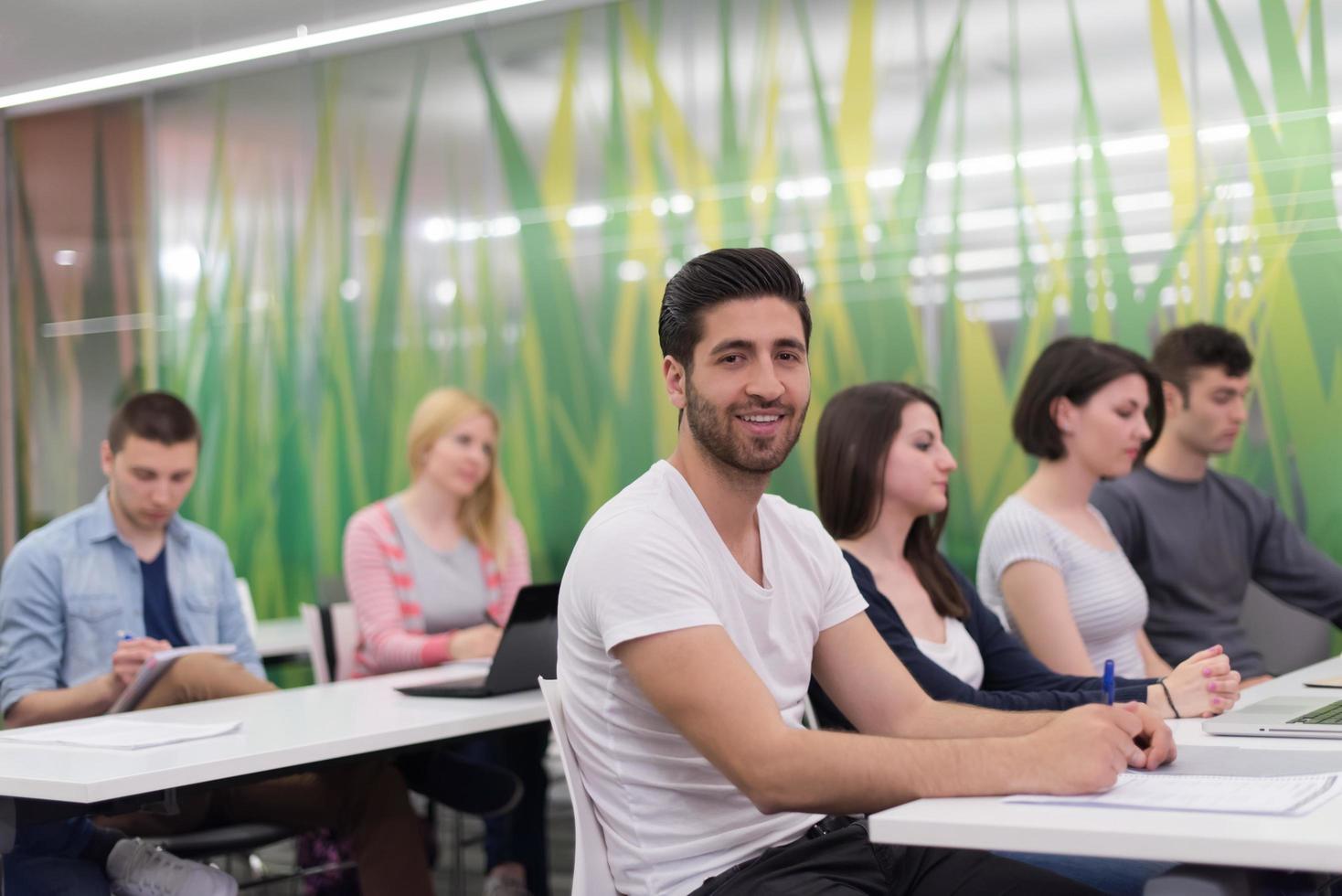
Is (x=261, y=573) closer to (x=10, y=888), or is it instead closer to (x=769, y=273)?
(x=10, y=888)

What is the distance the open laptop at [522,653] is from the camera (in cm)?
290

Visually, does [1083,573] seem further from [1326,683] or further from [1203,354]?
[1203,354]

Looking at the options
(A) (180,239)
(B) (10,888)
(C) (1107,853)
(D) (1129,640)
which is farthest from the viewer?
(A) (180,239)

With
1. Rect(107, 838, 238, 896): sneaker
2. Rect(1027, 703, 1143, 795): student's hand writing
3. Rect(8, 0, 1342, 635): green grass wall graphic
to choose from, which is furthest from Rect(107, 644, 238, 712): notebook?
Rect(8, 0, 1342, 635): green grass wall graphic

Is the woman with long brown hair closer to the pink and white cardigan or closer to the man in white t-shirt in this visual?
the man in white t-shirt

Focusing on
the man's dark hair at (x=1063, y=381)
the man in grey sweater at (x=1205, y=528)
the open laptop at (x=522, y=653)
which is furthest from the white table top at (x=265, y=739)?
the man in grey sweater at (x=1205, y=528)

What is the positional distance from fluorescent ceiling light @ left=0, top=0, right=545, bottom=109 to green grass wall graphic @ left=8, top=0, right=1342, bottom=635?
0.10 m

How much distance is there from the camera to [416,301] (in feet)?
18.6

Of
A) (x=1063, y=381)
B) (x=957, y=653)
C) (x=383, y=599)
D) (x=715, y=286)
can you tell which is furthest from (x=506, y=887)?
(x=715, y=286)

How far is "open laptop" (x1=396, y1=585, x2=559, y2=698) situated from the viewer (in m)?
2.90

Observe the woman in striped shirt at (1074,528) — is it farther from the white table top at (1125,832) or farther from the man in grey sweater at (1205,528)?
the white table top at (1125,832)

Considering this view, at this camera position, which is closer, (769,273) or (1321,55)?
(769,273)

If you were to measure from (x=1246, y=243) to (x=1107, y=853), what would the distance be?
342cm

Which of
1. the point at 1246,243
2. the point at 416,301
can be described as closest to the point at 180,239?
the point at 416,301
